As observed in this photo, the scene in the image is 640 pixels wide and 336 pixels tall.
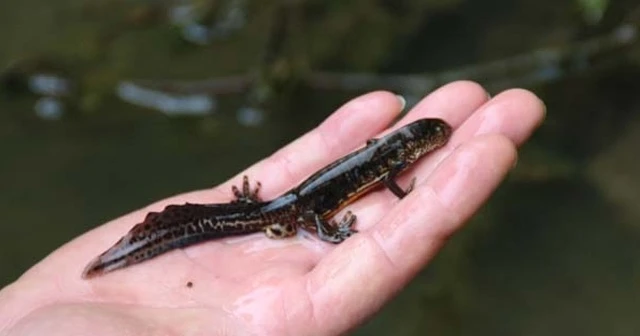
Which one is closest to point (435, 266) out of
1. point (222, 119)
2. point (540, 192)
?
point (540, 192)

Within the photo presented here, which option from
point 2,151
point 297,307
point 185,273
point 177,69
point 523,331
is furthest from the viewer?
point 177,69

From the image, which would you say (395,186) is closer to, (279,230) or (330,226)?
(330,226)

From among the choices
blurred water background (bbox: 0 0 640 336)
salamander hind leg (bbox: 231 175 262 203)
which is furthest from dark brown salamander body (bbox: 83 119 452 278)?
blurred water background (bbox: 0 0 640 336)

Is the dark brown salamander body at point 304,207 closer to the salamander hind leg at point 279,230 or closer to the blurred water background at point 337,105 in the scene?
the salamander hind leg at point 279,230

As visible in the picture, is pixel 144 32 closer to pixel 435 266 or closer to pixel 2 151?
pixel 2 151

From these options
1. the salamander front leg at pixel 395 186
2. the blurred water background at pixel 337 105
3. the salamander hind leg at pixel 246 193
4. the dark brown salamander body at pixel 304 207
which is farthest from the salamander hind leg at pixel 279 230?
the blurred water background at pixel 337 105

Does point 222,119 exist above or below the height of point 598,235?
above
